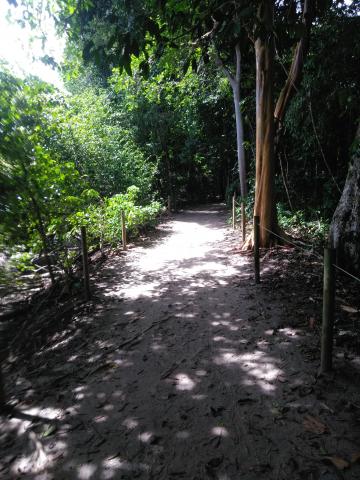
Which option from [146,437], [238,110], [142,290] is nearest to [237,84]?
[238,110]

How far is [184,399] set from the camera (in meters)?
3.15

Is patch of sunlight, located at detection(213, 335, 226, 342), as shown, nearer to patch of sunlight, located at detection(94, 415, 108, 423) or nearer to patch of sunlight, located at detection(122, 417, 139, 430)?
patch of sunlight, located at detection(122, 417, 139, 430)

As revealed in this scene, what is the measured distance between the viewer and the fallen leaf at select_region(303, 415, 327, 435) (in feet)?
8.50

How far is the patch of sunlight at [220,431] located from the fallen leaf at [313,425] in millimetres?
639

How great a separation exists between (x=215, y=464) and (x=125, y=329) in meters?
2.68

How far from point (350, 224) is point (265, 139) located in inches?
119

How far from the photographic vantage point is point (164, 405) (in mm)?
3096

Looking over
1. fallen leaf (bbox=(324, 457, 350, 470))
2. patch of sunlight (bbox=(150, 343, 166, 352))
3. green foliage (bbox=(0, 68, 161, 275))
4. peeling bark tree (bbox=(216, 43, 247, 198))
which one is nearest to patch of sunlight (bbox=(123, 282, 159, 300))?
green foliage (bbox=(0, 68, 161, 275))

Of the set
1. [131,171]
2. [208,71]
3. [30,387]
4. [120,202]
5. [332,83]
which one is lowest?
[30,387]

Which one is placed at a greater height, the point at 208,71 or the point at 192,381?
the point at 208,71

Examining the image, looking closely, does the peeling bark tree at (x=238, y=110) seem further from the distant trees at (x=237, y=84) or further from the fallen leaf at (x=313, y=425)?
the fallen leaf at (x=313, y=425)

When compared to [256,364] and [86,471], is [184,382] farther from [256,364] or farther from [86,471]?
[86,471]

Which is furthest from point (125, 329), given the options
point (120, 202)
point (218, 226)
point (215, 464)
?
point (218, 226)

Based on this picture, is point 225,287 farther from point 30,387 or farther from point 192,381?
point 30,387
